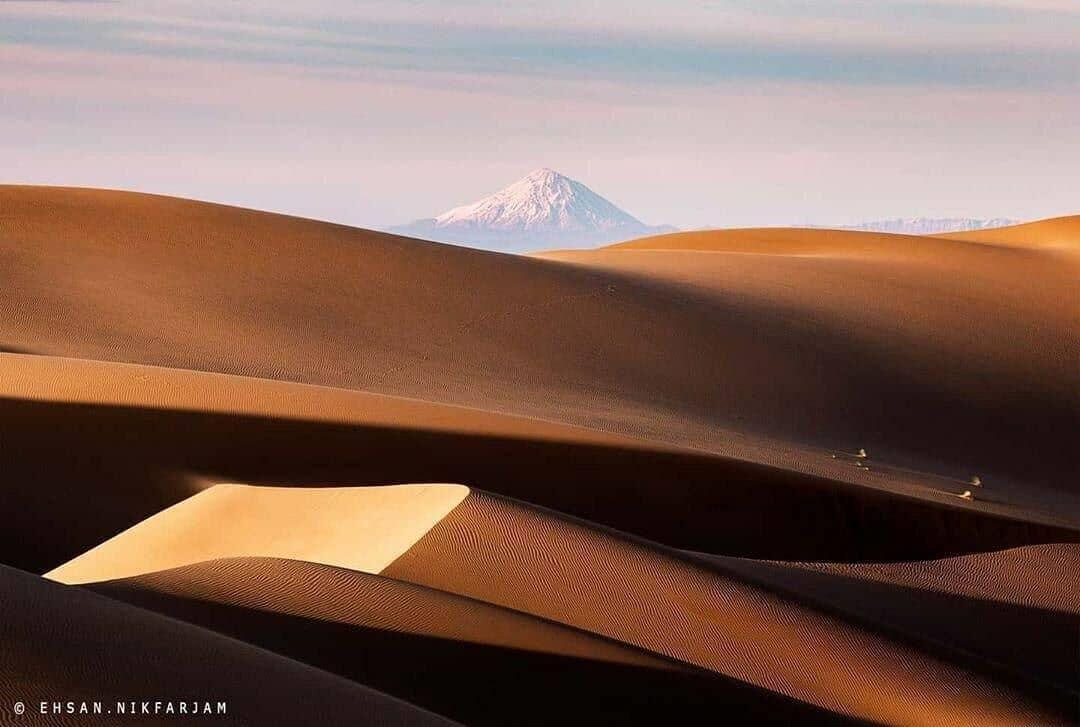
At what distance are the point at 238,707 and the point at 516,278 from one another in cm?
1696

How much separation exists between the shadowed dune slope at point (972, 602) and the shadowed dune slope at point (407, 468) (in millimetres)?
1082

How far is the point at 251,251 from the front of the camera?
20.4 m

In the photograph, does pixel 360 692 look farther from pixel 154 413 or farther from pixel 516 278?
pixel 516 278

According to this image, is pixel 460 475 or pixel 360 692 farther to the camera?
pixel 460 475

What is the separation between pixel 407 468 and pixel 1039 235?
1424 inches

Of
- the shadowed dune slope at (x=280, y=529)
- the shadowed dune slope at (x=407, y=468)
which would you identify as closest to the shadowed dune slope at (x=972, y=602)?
the shadowed dune slope at (x=407, y=468)

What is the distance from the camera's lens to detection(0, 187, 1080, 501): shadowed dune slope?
15.2m

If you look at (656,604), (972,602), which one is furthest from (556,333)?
(656,604)

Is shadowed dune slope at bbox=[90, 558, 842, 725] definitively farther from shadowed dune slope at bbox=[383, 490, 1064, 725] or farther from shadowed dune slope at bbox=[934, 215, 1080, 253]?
shadowed dune slope at bbox=[934, 215, 1080, 253]

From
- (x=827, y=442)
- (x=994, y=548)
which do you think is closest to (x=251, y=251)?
(x=827, y=442)

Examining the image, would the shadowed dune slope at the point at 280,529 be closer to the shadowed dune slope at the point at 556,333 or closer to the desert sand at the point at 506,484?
the desert sand at the point at 506,484

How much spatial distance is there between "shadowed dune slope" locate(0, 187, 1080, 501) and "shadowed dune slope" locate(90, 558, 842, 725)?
6.94 metres

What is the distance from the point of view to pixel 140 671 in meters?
4.19

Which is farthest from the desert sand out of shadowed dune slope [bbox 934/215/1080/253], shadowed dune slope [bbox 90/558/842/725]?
shadowed dune slope [bbox 934/215/1080/253]
